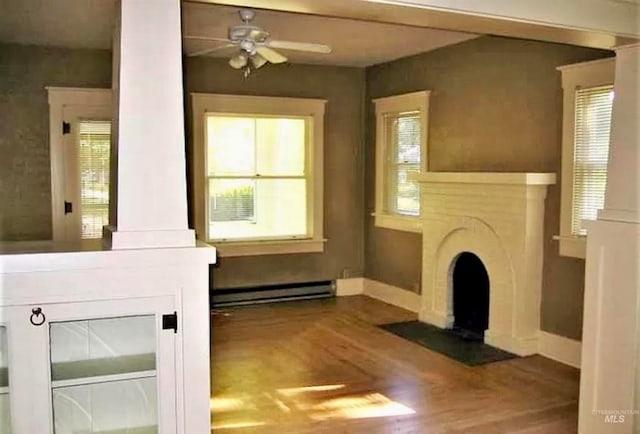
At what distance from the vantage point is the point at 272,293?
23.2 feet

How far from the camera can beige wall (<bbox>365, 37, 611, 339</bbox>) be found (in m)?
4.86

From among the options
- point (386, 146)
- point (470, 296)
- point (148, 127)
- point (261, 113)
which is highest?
point (261, 113)

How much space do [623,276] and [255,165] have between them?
15.1 feet

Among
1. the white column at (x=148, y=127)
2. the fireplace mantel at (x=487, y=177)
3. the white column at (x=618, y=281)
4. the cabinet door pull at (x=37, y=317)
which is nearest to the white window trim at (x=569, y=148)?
the fireplace mantel at (x=487, y=177)

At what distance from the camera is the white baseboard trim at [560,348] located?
4.70m

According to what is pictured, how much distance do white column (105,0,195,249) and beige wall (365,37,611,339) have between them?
3412 millimetres

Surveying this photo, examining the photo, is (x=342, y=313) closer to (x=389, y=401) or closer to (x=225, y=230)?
(x=225, y=230)

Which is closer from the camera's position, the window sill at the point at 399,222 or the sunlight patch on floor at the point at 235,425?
the sunlight patch on floor at the point at 235,425

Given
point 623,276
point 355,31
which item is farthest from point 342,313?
point 623,276

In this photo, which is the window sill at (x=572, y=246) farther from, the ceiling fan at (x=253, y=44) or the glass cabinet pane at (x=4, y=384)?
the glass cabinet pane at (x=4, y=384)

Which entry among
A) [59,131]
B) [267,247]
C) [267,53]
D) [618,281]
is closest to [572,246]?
[618,281]

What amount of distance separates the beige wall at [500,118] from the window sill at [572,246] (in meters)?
0.08

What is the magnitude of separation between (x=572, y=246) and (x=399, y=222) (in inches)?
90.5

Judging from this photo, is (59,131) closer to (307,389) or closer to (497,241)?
(307,389)
